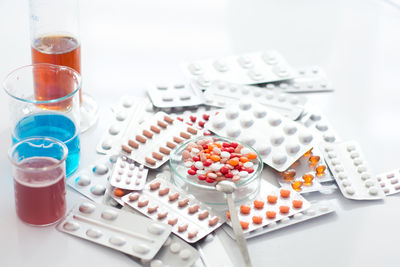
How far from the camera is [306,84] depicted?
1.27 metres

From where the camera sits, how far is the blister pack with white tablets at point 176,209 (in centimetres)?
90

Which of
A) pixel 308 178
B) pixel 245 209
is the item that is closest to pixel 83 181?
pixel 245 209

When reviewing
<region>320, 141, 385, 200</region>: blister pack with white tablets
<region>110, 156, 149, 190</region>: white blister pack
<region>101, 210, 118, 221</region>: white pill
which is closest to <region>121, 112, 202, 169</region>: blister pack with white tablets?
<region>110, 156, 149, 190</region>: white blister pack

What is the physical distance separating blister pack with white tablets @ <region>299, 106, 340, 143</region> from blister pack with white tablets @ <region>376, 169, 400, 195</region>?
0.38ft

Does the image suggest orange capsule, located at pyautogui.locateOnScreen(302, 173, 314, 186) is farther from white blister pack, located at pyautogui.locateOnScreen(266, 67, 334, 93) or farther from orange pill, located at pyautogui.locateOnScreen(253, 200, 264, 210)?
white blister pack, located at pyautogui.locateOnScreen(266, 67, 334, 93)

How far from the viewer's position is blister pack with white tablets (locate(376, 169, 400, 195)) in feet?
3.36

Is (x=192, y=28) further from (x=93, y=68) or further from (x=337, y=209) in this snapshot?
(x=337, y=209)

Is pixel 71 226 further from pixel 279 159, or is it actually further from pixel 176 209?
pixel 279 159

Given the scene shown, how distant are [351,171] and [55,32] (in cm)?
55

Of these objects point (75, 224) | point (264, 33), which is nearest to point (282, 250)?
point (75, 224)

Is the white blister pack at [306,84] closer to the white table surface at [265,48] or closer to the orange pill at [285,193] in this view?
the white table surface at [265,48]

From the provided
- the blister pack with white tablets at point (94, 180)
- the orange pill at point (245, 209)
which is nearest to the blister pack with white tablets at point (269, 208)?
the orange pill at point (245, 209)

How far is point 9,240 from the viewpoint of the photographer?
882 mm

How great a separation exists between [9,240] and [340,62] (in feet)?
2.61
